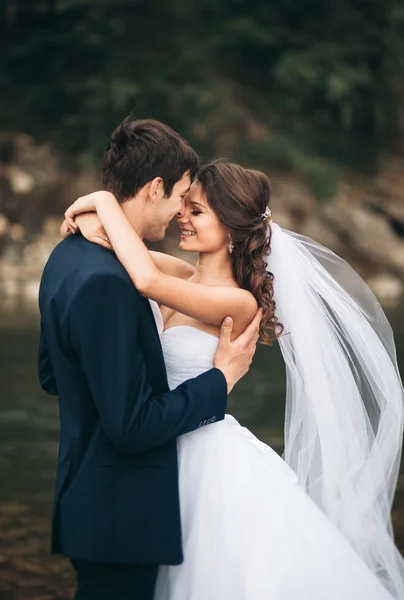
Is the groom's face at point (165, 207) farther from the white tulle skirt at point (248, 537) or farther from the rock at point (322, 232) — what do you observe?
the rock at point (322, 232)

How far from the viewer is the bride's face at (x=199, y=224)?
303 cm

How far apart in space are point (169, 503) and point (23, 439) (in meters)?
5.29

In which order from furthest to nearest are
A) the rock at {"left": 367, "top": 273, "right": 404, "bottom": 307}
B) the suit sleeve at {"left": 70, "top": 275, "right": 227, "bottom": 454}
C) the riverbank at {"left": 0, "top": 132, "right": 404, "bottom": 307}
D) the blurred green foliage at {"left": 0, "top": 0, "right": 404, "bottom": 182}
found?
the blurred green foliage at {"left": 0, "top": 0, "right": 404, "bottom": 182} → the riverbank at {"left": 0, "top": 132, "right": 404, "bottom": 307} → the rock at {"left": 367, "top": 273, "right": 404, "bottom": 307} → the suit sleeve at {"left": 70, "top": 275, "right": 227, "bottom": 454}

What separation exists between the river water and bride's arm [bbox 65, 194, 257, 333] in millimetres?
2237

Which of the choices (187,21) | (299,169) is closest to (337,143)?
(299,169)

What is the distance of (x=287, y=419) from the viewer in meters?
3.30

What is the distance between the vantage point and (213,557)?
8.63 feet

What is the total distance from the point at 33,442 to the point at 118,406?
5.41 meters

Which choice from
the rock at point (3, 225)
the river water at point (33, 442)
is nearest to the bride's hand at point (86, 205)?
the river water at point (33, 442)

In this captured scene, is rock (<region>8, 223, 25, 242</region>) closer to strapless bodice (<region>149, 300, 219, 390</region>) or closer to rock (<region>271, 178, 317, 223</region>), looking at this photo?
rock (<region>271, 178, 317, 223</region>)

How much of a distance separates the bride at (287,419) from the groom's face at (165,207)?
126mm

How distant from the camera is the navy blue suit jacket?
92.3 inches

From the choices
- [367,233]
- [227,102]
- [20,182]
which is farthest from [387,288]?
[20,182]

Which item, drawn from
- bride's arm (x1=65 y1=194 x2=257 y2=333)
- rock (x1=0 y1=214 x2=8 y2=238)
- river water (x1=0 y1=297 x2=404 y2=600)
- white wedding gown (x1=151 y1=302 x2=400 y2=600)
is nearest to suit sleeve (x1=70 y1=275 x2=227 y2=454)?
bride's arm (x1=65 y1=194 x2=257 y2=333)
